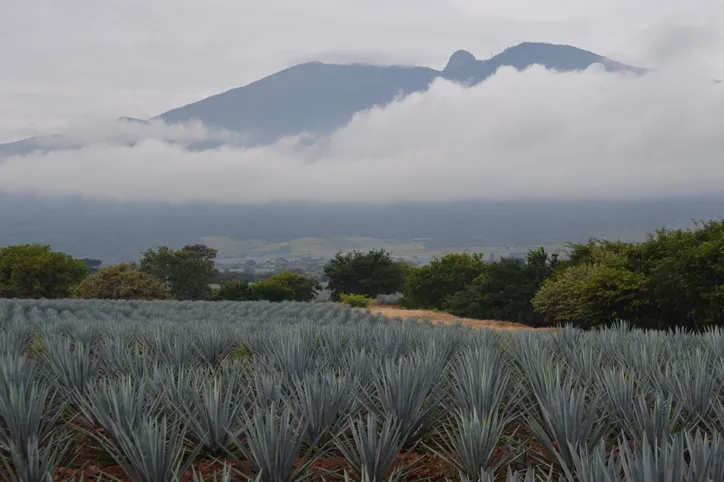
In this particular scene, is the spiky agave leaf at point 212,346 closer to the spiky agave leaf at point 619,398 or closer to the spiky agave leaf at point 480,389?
the spiky agave leaf at point 480,389

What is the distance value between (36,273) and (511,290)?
24701mm

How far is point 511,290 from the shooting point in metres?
23.4

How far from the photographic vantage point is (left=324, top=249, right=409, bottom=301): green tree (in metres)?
37.2

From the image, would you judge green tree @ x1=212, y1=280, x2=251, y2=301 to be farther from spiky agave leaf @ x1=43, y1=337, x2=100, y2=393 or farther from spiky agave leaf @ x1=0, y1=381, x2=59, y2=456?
spiky agave leaf @ x1=0, y1=381, x2=59, y2=456

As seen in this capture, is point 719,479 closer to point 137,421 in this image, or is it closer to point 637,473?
point 637,473

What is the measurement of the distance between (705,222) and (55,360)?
1555 cm

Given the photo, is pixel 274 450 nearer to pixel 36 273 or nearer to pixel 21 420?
pixel 21 420

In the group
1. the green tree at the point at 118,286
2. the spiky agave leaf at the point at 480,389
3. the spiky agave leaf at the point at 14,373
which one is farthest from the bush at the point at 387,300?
the spiky agave leaf at the point at 14,373

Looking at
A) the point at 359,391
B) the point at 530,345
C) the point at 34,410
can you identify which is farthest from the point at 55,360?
the point at 530,345

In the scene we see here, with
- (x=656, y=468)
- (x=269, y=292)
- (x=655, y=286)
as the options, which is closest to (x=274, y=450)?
(x=656, y=468)

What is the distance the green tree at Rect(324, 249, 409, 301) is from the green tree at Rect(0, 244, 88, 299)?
14305 mm

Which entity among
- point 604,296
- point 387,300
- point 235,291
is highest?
point 604,296

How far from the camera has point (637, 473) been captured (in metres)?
1.93

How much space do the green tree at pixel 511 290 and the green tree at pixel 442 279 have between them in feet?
17.3
